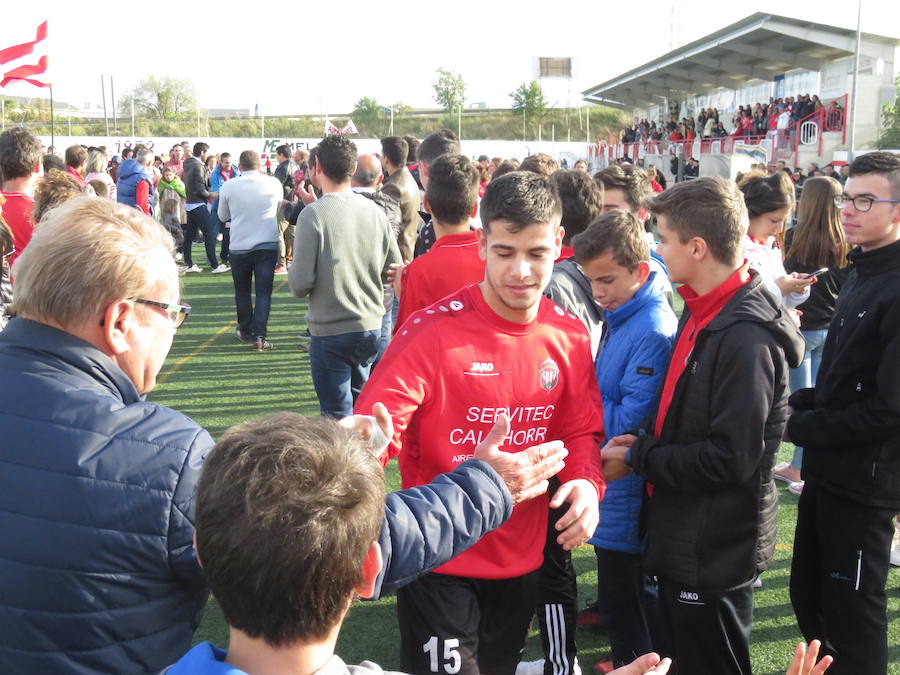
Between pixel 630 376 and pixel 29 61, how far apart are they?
16.4m

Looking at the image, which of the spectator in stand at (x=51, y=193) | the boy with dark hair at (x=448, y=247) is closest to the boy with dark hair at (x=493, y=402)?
the boy with dark hair at (x=448, y=247)

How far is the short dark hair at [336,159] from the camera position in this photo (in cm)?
559

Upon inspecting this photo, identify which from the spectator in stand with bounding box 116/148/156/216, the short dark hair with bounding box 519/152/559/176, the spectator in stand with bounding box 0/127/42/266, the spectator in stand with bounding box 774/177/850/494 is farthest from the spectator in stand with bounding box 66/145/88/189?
the spectator in stand with bounding box 774/177/850/494

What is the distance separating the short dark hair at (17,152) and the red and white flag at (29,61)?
10853 mm

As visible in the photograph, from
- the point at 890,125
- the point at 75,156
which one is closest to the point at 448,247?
the point at 75,156

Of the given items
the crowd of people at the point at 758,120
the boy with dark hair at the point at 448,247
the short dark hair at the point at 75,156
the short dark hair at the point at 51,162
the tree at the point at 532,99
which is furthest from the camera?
the tree at the point at 532,99

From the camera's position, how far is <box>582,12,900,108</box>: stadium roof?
26.2 m

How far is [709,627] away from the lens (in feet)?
8.91

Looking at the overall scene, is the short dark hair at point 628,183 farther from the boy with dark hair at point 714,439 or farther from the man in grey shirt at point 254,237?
the man in grey shirt at point 254,237

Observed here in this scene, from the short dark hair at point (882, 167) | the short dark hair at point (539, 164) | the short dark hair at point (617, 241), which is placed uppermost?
the short dark hair at point (539, 164)

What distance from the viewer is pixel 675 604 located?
2.73 m

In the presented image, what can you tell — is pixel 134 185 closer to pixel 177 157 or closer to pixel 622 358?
pixel 177 157

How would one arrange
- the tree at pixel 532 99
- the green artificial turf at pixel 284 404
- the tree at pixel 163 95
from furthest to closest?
the tree at pixel 163 95
the tree at pixel 532 99
the green artificial turf at pixel 284 404

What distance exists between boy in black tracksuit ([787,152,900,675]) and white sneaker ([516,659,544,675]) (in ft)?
3.75
